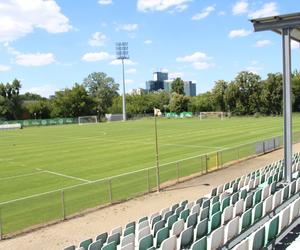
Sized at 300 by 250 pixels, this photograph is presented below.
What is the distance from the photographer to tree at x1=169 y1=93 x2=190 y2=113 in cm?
13475

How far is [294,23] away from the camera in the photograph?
49.1ft

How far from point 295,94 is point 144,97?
170 ft

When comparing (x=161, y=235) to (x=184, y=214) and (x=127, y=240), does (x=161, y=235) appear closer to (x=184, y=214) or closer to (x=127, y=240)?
(x=127, y=240)

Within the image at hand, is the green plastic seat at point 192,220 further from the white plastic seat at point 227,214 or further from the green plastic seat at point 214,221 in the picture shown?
the white plastic seat at point 227,214

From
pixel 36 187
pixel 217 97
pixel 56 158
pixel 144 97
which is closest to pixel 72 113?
pixel 144 97

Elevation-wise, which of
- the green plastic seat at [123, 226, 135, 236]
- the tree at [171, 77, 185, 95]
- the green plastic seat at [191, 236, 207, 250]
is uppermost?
the tree at [171, 77, 185, 95]

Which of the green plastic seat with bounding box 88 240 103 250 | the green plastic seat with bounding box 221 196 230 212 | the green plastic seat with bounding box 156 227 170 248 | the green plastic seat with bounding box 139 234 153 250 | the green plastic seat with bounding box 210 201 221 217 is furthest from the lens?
the green plastic seat with bounding box 221 196 230 212

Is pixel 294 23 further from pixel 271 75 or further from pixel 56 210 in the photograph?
pixel 271 75

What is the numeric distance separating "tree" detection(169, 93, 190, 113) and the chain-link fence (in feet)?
354

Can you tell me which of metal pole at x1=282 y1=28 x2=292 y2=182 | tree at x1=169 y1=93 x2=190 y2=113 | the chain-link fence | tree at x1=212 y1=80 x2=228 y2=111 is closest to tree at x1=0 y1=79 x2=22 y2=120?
tree at x1=169 y1=93 x2=190 y2=113

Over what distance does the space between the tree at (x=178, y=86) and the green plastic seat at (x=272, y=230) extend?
469 feet

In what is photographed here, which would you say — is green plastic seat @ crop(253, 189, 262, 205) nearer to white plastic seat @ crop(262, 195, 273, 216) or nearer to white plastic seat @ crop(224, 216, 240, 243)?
white plastic seat @ crop(262, 195, 273, 216)

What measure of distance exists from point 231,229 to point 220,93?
385ft

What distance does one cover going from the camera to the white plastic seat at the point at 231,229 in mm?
9344
